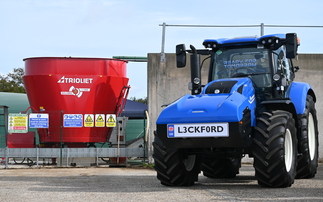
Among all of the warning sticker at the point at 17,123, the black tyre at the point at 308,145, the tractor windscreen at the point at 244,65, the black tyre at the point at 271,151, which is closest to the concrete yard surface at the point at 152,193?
the black tyre at the point at 271,151

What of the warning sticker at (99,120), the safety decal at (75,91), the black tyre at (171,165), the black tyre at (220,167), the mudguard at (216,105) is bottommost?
the black tyre at (220,167)

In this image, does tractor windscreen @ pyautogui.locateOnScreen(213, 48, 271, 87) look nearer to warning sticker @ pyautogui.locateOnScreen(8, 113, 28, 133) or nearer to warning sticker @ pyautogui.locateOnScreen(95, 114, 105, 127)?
warning sticker @ pyautogui.locateOnScreen(95, 114, 105, 127)

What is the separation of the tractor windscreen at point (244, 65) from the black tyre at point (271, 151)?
4.31ft

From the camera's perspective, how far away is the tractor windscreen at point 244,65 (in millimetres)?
9648

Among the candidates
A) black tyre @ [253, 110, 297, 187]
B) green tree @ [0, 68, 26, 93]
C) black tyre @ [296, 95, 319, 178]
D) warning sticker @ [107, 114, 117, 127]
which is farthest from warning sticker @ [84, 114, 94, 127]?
green tree @ [0, 68, 26, 93]

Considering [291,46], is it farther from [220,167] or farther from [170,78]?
[170,78]

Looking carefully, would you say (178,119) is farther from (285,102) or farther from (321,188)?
(321,188)

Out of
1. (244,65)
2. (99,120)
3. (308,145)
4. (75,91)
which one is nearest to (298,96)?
(308,145)

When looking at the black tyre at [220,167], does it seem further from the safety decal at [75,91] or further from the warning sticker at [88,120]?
the safety decal at [75,91]

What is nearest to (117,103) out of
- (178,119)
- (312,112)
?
(312,112)

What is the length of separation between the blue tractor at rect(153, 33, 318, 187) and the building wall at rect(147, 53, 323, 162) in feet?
25.0

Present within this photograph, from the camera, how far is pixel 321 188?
8328 millimetres

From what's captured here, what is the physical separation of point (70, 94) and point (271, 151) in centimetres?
1087

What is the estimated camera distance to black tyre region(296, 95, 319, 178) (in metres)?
9.69
